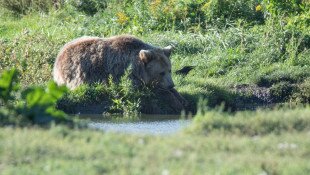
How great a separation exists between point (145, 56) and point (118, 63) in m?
0.52

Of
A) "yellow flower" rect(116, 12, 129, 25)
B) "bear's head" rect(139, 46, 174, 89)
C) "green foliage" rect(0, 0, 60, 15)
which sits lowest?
"bear's head" rect(139, 46, 174, 89)

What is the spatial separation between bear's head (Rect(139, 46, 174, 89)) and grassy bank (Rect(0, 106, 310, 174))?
6.49 metres

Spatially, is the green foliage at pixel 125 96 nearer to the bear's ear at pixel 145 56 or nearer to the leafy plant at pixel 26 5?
the bear's ear at pixel 145 56

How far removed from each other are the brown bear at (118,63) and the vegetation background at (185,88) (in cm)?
36

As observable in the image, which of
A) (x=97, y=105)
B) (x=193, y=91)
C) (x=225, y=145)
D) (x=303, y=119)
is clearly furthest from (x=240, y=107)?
(x=225, y=145)

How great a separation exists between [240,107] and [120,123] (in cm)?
317

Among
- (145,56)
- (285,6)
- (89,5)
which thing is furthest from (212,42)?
(89,5)

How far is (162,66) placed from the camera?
15578mm

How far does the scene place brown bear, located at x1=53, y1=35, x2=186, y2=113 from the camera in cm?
1546

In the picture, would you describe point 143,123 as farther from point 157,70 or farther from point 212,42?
point 212,42

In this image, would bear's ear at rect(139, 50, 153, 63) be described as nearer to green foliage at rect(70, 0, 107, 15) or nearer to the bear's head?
the bear's head

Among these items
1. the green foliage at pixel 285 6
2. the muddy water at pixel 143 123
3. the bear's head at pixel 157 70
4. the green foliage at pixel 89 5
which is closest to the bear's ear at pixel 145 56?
the bear's head at pixel 157 70

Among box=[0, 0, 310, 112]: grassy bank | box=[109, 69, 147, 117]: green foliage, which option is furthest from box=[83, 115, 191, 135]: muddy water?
box=[0, 0, 310, 112]: grassy bank

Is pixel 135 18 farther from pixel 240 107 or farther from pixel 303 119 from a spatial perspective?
pixel 303 119
